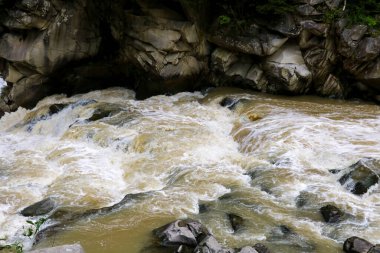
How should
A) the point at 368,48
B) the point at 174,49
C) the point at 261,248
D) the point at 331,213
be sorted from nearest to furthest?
the point at 261,248
the point at 331,213
the point at 368,48
the point at 174,49

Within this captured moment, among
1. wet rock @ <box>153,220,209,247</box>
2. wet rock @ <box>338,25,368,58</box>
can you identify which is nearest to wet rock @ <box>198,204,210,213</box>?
wet rock @ <box>153,220,209,247</box>

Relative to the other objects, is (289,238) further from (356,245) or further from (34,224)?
(34,224)

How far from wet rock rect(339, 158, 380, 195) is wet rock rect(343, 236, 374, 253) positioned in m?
2.06

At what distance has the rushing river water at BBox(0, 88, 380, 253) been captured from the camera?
7.62m

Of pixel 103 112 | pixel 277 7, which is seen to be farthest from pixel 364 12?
pixel 103 112

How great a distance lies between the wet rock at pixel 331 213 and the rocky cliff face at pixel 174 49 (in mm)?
7246

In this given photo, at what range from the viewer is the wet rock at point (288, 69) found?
47.8ft

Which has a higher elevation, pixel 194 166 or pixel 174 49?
pixel 174 49

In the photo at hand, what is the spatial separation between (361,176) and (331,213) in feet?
5.24

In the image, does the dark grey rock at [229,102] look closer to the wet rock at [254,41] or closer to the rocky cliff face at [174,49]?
the rocky cliff face at [174,49]

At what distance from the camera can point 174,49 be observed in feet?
50.8

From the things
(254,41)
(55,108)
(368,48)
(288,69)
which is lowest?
(55,108)

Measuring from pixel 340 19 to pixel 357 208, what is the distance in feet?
26.5

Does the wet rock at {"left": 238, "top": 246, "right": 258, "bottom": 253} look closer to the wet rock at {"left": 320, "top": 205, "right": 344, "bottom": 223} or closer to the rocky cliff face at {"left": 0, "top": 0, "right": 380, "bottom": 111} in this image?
the wet rock at {"left": 320, "top": 205, "right": 344, "bottom": 223}
